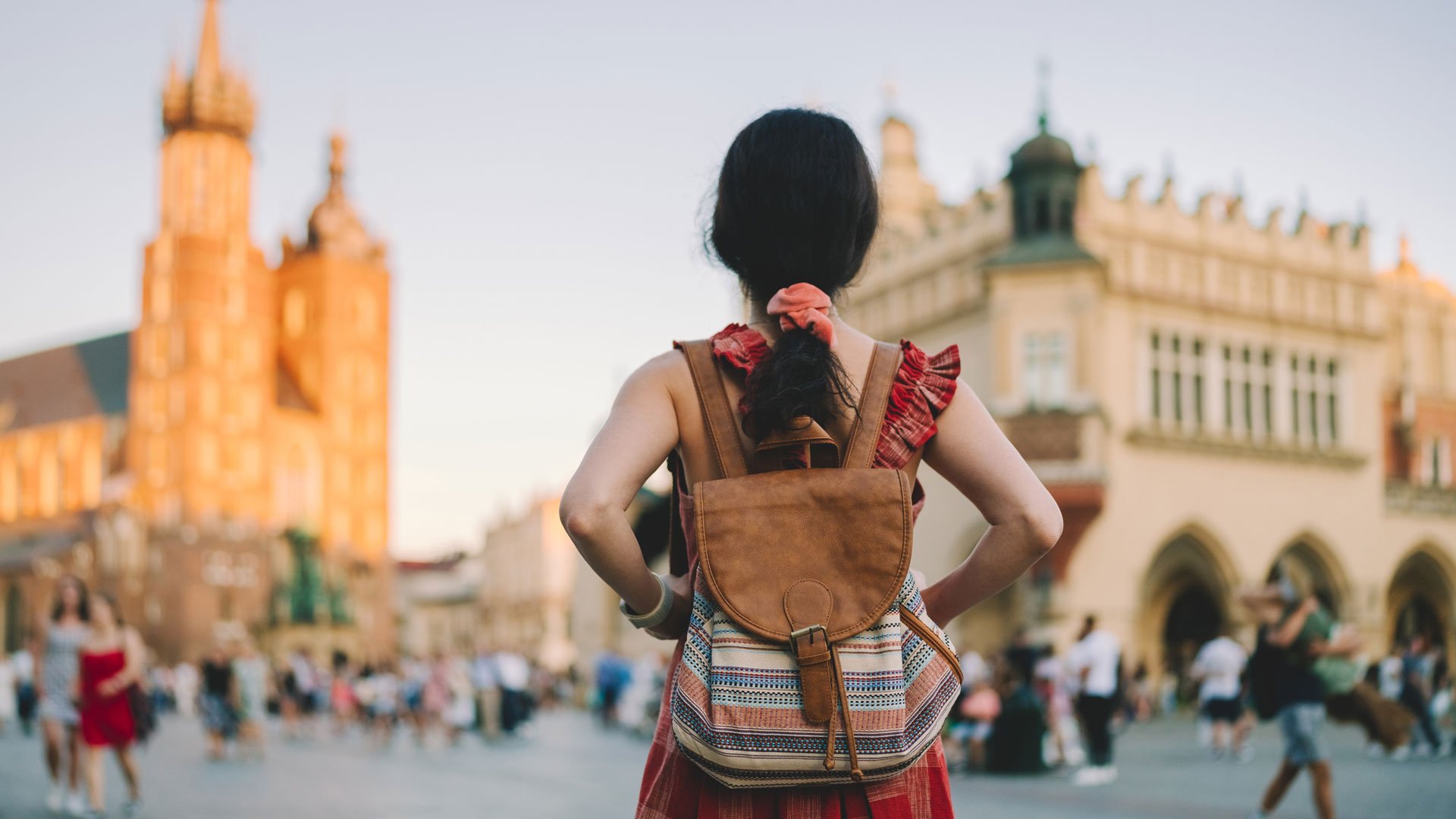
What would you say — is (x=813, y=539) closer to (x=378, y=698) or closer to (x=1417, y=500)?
(x=378, y=698)

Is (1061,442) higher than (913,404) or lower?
higher

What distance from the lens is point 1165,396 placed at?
107 feet

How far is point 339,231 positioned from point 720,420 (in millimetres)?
98323

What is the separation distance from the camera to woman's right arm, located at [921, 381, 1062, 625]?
97.0 inches

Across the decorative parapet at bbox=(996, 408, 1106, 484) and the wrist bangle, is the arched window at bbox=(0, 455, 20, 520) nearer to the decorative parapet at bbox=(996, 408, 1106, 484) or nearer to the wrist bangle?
the decorative parapet at bbox=(996, 408, 1106, 484)

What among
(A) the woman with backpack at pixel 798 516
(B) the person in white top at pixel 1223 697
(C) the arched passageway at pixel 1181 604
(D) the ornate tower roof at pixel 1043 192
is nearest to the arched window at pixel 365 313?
(D) the ornate tower roof at pixel 1043 192

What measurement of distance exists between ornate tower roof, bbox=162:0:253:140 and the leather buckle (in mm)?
92766

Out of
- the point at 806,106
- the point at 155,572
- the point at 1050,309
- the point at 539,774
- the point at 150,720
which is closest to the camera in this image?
the point at 806,106

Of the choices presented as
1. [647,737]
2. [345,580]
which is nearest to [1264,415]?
[647,737]

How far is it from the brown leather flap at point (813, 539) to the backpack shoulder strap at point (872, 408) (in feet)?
0.27

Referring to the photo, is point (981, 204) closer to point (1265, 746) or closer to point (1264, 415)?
point (1264, 415)

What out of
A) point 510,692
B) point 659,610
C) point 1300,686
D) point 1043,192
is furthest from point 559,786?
point 1043,192

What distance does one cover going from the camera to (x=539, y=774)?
52.3 feet

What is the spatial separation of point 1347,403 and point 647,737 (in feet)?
63.8
